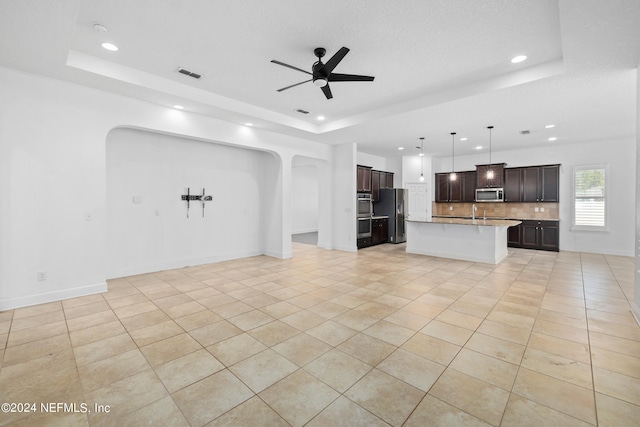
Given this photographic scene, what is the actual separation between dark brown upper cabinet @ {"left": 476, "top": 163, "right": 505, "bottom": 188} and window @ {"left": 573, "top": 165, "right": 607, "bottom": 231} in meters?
1.69

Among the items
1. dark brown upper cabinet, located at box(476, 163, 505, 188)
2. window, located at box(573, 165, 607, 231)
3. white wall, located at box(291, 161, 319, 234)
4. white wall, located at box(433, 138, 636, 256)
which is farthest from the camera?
white wall, located at box(291, 161, 319, 234)

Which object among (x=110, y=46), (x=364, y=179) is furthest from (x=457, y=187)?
(x=110, y=46)

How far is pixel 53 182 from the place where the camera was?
387cm

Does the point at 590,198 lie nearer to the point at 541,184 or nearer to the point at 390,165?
the point at 541,184

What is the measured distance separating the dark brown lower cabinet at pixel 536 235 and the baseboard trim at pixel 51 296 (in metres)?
9.76

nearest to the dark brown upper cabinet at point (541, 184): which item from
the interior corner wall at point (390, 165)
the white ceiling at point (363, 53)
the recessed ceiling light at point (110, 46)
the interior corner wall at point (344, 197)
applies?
the white ceiling at point (363, 53)

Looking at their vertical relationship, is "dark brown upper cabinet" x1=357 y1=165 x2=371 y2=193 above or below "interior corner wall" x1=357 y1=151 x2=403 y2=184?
below

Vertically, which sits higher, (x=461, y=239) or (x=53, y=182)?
(x=53, y=182)

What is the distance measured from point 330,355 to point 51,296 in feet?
13.1

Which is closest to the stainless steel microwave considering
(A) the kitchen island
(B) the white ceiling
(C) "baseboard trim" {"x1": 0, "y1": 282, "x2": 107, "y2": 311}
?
(A) the kitchen island

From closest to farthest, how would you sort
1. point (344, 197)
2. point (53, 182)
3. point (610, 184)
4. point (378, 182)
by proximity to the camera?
point (53, 182), point (610, 184), point (344, 197), point (378, 182)

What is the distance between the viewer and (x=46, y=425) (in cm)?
176

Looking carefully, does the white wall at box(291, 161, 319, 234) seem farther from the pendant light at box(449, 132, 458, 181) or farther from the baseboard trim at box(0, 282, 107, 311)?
the baseboard trim at box(0, 282, 107, 311)

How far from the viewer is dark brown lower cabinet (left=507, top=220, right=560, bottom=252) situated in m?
7.70
